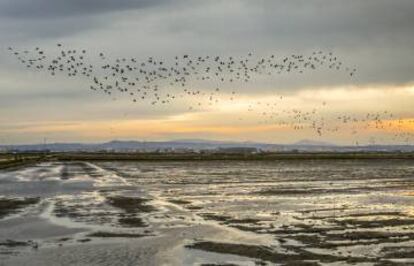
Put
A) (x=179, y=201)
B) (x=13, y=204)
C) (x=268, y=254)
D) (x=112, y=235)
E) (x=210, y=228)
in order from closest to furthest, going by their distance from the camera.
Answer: (x=268, y=254) < (x=112, y=235) < (x=210, y=228) < (x=13, y=204) < (x=179, y=201)

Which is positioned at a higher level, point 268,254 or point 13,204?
point 13,204

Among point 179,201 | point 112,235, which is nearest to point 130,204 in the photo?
point 179,201

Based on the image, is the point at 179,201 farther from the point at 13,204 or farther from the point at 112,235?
the point at 112,235

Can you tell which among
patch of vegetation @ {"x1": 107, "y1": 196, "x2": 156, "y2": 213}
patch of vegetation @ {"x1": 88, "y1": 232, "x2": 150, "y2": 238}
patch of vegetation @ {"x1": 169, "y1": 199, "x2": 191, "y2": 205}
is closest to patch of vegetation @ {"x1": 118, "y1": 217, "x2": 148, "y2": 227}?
patch of vegetation @ {"x1": 88, "y1": 232, "x2": 150, "y2": 238}

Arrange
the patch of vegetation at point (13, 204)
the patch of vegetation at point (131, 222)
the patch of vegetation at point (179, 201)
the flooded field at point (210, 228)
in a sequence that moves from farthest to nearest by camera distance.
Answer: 1. the patch of vegetation at point (179, 201)
2. the patch of vegetation at point (13, 204)
3. the patch of vegetation at point (131, 222)
4. the flooded field at point (210, 228)

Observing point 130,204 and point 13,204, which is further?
point 13,204

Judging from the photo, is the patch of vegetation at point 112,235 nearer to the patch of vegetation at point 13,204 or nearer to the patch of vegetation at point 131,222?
the patch of vegetation at point 131,222

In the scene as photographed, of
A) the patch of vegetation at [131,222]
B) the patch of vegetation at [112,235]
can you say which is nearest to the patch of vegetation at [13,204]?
the patch of vegetation at [131,222]

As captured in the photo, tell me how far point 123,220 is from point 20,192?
22406 mm

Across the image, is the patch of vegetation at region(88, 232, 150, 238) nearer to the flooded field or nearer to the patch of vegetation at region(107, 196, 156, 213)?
A: the flooded field

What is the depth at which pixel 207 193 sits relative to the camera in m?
47.9

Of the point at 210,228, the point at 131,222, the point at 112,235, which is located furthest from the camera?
the point at 131,222

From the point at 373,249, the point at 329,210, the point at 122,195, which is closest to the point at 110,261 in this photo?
the point at 373,249

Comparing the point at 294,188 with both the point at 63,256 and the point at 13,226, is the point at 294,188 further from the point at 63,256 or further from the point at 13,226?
the point at 63,256
